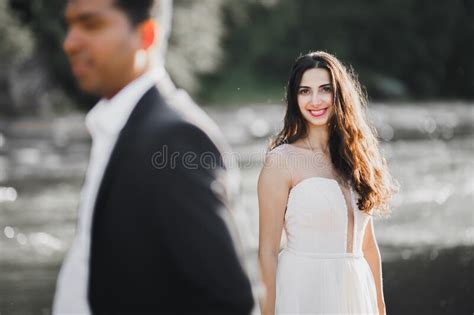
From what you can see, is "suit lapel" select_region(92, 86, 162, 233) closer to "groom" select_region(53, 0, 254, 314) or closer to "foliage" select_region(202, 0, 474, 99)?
"groom" select_region(53, 0, 254, 314)

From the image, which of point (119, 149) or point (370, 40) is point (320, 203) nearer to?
point (119, 149)

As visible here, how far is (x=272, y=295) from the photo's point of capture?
3.87 metres

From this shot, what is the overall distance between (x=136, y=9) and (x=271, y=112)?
3016 cm

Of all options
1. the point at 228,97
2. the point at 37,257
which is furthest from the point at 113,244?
the point at 228,97

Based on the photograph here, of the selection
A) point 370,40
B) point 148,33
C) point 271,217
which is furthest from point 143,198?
point 370,40

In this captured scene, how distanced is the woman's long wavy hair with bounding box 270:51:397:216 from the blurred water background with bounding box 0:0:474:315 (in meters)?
1.93

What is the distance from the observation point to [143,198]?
1.80m

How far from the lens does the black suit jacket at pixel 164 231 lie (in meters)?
1.79

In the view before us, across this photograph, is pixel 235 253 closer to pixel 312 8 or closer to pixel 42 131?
pixel 42 131

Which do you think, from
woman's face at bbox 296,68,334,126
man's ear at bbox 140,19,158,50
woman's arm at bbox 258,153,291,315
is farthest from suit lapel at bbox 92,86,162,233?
woman's face at bbox 296,68,334,126

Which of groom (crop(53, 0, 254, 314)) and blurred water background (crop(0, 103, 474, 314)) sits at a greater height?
blurred water background (crop(0, 103, 474, 314))

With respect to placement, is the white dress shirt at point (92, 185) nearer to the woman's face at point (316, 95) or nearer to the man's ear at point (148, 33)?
the man's ear at point (148, 33)

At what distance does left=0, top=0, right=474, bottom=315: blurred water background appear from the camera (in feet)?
32.0

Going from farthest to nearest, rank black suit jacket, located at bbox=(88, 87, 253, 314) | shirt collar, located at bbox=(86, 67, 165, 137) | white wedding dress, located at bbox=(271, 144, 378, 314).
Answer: white wedding dress, located at bbox=(271, 144, 378, 314) → shirt collar, located at bbox=(86, 67, 165, 137) → black suit jacket, located at bbox=(88, 87, 253, 314)
